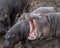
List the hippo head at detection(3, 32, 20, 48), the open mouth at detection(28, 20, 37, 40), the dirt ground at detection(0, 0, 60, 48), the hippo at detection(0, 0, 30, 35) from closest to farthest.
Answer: the open mouth at detection(28, 20, 37, 40) → the hippo head at detection(3, 32, 20, 48) → the dirt ground at detection(0, 0, 60, 48) → the hippo at detection(0, 0, 30, 35)

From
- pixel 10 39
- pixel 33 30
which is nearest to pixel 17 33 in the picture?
pixel 10 39

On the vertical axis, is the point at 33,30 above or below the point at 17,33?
above

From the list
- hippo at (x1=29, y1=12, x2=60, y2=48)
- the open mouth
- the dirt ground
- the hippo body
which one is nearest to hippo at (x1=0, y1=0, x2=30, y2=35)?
the dirt ground

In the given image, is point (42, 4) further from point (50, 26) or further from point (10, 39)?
point (50, 26)

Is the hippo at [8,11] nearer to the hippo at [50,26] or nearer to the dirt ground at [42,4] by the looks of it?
the dirt ground at [42,4]

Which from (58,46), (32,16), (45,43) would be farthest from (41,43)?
(32,16)

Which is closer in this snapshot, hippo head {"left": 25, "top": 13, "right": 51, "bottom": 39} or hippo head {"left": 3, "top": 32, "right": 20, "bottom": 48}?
hippo head {"left": 25, "top": 13, "right": 51, "bottom": 39}

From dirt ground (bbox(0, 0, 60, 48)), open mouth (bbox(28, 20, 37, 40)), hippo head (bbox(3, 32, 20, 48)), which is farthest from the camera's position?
dirt ground (bbox(0, 0, 60, 48))

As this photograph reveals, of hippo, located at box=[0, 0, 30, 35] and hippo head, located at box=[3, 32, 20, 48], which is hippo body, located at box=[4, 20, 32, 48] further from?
hippo, located at box=[0, 0, 30, 35]

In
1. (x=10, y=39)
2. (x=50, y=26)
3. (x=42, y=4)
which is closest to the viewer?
(x=50, y=26)

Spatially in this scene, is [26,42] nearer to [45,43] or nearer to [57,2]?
[45,43]

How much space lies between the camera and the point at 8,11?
4.78 m

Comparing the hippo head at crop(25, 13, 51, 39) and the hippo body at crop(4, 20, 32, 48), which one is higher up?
the hippo head at crop(25, 13, 51, 39)

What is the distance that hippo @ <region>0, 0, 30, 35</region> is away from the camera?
15.4 ft
